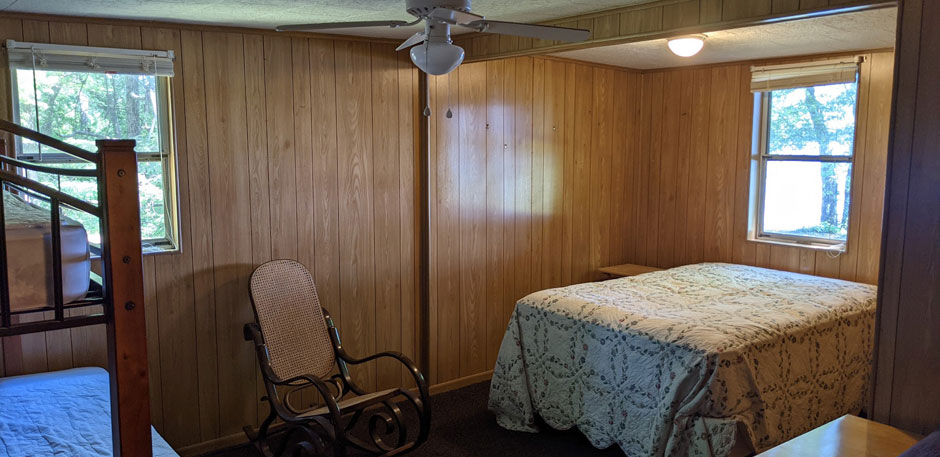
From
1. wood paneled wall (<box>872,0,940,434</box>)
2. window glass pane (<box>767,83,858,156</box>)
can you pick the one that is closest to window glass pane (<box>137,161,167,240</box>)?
wood paneled wall (<box>872,0,940,434</box>)

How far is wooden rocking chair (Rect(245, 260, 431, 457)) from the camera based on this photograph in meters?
3.21

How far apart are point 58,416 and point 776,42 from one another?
3907 millimetres

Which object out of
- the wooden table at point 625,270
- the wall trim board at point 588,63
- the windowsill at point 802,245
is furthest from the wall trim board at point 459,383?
the wall trim board at point 588,63

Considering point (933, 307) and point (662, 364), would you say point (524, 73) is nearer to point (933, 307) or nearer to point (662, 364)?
point (662, 364)

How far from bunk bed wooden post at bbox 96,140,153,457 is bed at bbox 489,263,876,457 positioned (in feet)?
6.97

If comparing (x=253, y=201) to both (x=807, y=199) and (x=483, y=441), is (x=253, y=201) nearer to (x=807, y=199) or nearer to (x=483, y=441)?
(x=483, y=441)

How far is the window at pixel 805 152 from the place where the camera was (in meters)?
4.19

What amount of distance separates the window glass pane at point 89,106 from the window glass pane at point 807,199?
150 inches

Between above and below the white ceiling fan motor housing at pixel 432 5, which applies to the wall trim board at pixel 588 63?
above

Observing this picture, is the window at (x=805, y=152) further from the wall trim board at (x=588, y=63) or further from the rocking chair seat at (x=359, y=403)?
the rocking chair seat at (x=359, y=403)

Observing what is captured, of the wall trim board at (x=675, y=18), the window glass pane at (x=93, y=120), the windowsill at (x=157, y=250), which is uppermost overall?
the wall trim board at (x=675, y=18)

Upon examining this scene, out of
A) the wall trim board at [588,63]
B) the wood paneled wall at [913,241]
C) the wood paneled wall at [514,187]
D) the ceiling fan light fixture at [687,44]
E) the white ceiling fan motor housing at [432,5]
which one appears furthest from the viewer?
the wall trim board at [588,63]

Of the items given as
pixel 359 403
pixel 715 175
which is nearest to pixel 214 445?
pixel 359 403

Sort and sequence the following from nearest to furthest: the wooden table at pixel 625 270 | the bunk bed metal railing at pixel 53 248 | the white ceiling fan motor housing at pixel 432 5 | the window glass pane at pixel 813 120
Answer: the bunk bed metal railing at pixel 53 248 < the white ceiling fan motor housing at pixel 432 5 < the window glass pane at pixel 813 120 < the wooden table at pixel 625 270
